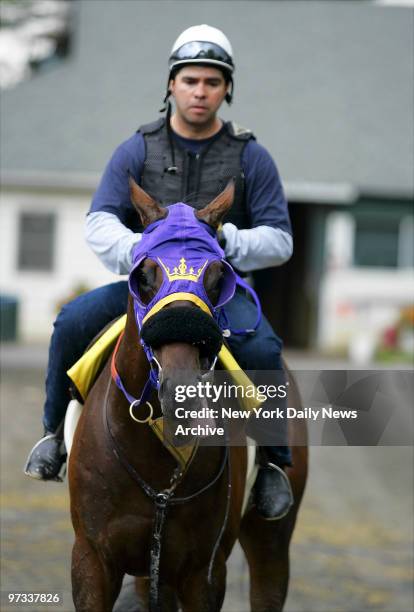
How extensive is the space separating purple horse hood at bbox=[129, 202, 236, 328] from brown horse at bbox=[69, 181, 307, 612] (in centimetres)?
18

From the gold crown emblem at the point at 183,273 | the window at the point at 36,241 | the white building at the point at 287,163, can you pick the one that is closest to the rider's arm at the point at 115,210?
the gold crown emblem at the point at 183,273

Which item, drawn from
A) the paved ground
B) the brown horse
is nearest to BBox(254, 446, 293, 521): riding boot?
the brown horse

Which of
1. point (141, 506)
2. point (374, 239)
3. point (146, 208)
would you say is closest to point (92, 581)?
point (141, 506)

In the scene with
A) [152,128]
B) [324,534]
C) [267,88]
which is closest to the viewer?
[152,128]

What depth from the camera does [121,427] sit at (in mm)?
4516

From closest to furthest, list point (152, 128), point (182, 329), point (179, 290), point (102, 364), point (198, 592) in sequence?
1. point (182, 329)
2. point (179, 290)
3. point (198, 592)
4. point (102, 364)
5. point (152, 128)

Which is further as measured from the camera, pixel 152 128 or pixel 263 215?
pixel 152 128

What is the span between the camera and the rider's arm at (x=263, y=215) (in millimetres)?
4844

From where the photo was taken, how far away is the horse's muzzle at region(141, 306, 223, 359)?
3.70 m

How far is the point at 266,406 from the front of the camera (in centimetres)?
525

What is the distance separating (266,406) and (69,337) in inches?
38.3

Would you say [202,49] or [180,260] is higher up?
[202,49]

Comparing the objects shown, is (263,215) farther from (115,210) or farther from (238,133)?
(115,210)

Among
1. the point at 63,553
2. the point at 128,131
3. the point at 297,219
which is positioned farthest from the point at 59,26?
the point at 63,553
